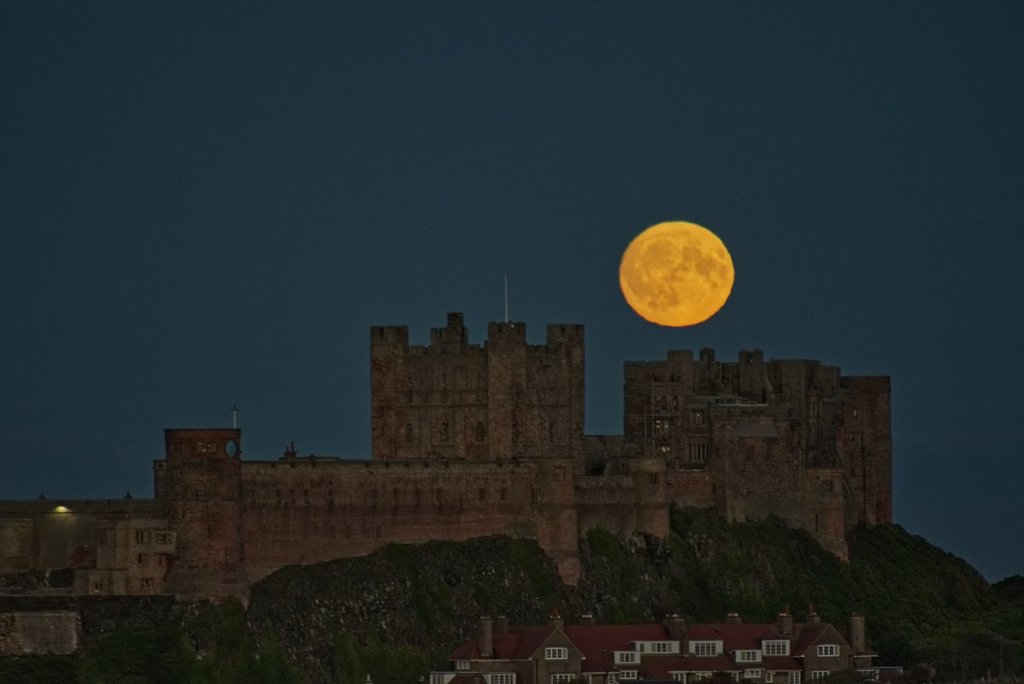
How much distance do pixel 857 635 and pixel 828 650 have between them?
328cm

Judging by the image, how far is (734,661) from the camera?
145 metres

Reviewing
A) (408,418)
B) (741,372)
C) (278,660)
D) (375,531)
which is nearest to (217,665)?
(278,660)

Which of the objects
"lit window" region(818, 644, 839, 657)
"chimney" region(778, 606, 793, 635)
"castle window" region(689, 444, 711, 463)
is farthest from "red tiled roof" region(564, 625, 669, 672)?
"castle window" region(689, 444, 711, 463)

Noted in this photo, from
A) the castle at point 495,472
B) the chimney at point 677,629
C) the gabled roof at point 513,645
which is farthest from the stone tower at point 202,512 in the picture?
the chimney at point 677,629

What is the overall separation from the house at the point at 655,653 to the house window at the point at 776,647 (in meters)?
0.02

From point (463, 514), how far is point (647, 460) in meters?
12.9

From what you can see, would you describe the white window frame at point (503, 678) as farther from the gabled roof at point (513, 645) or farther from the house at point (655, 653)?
the gabled roof at point (513, 645)

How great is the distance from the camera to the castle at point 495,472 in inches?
5669

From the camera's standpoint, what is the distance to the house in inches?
5591

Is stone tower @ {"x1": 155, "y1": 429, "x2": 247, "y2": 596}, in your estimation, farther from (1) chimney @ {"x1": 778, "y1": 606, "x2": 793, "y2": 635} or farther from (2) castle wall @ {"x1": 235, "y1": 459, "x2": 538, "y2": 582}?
(1) chimney @ {"x1": 778, "y1": 606, "x2": 793, "y2": 635}

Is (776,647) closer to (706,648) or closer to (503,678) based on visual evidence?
(706,648)

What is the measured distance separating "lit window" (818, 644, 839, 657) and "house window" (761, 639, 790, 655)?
4.51 ft

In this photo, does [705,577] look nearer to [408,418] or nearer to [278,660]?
[408,418]

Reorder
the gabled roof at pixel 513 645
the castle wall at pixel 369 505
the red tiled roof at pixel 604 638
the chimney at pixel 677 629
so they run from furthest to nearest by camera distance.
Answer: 1. the castle wall at pixel 369 505
2. the chimney at pixel 677 629
3. the red tiled roof at pixel 604 638
4. the gabled roof at pixel 513 645
